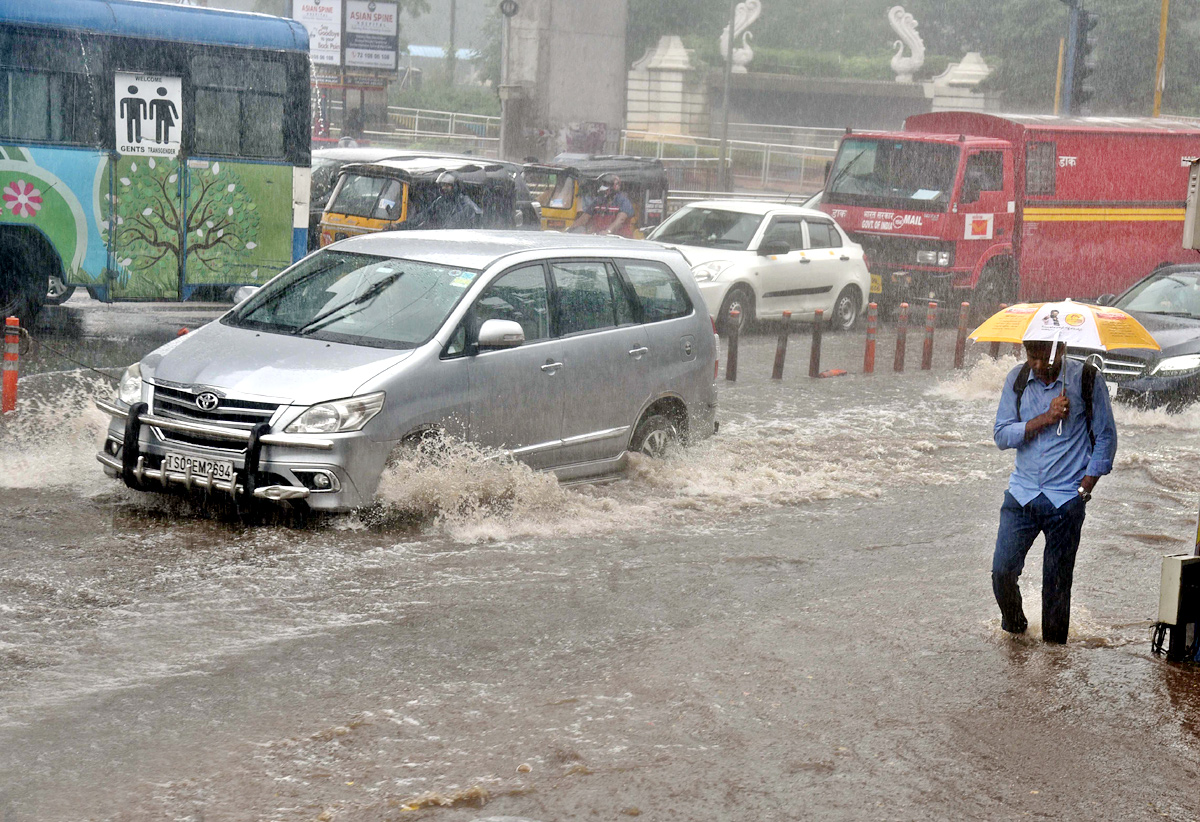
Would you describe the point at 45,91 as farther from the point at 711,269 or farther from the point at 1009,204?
the point at 1009,204

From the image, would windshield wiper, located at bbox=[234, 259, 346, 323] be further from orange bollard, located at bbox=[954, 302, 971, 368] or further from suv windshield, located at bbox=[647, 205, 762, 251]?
suv windshield, located at bbox=[647, 205, 762, 251]

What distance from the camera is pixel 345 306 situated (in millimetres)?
8375

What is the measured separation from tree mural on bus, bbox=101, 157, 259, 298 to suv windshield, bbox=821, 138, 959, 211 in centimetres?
907

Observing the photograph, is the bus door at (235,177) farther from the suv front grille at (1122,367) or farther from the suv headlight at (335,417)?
the suv front grille at (1122,367)

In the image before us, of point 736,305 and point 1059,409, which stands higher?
point 1059,409

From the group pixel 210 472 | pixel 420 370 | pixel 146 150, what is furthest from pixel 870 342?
pixel 210 472

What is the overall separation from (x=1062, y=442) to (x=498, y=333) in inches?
126

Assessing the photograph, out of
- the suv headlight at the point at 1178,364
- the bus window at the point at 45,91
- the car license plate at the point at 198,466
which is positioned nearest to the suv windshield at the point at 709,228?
the suv headlight at the point at 1178,364

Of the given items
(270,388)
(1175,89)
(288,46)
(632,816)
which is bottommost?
(632,816)

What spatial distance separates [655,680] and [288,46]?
37.3ft

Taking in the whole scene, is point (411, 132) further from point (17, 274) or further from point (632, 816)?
point (632, 816)

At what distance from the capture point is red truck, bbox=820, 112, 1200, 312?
19.9 metres

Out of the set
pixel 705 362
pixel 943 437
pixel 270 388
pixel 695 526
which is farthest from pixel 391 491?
pixel 943 437

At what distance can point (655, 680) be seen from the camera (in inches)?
229
